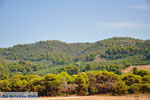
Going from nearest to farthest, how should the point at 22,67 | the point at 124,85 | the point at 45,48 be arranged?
the point at 124,85 < the point at 22,67 < the point at 45,48

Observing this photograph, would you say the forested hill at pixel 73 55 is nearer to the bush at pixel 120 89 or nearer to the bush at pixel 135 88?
the bush at pixel 135 88

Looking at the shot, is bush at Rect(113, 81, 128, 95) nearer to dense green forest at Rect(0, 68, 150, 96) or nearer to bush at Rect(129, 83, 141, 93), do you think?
dense green forest at Rect(0, 68, 150, 96)

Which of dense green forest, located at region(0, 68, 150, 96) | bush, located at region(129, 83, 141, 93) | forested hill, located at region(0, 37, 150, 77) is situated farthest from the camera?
forested hill, located at region(0, 37, 150, 77)

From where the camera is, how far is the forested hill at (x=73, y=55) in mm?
95750

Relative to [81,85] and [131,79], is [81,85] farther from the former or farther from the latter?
[131,79]

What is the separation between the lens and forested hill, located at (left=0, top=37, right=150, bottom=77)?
95750mm

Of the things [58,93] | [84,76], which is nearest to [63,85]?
[58,93]

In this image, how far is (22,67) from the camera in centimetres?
10106

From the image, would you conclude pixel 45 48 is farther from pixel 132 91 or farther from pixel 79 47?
pixel 132 91

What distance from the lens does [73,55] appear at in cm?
14625

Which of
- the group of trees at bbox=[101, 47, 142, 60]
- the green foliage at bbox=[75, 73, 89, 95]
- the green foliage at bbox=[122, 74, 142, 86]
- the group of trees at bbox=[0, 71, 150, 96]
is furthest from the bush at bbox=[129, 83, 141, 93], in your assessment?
the group of trees at bbox=[101, 47, 142, 60]

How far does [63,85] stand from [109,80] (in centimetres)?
976

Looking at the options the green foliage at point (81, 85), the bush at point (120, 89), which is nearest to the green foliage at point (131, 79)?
the bush at point (120, 89)

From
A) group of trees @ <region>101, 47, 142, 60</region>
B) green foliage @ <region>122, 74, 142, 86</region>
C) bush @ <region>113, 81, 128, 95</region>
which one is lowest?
bush @ <region>113, 81, 128, 95</region>
